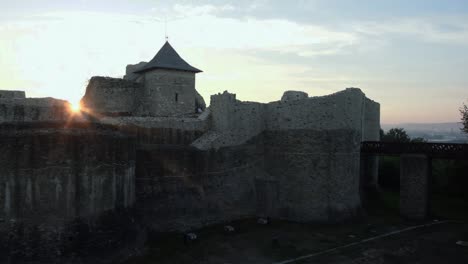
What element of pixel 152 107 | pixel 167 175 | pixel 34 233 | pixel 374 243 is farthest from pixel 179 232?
pixel 152 107

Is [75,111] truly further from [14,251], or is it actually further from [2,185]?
[14,251]

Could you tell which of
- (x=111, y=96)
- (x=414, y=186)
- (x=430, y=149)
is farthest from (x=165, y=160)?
(x=430, y=149)

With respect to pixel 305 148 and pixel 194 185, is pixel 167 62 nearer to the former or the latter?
pixel 194 185

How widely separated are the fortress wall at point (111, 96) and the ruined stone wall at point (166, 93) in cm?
66

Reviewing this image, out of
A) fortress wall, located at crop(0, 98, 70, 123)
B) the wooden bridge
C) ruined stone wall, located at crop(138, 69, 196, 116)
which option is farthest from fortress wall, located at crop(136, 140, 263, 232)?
the wooden bridge

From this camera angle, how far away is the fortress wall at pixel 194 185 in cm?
1645

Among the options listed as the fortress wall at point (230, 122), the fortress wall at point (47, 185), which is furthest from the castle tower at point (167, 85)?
the fortress wall at point (47, 185)

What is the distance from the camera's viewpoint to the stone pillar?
19875 mm

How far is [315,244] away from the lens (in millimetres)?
16344

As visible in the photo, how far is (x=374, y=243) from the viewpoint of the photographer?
16.4 m

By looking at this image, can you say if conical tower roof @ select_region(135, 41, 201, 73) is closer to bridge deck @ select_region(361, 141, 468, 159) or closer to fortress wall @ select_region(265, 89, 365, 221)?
fortress wall @ select_region(265, 89, 365, 221)

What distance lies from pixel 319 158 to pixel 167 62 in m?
10.5

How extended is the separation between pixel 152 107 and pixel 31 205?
40.3 ft

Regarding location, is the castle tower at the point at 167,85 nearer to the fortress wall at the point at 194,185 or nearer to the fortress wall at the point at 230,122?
the fortress wall at the point at 230,122
